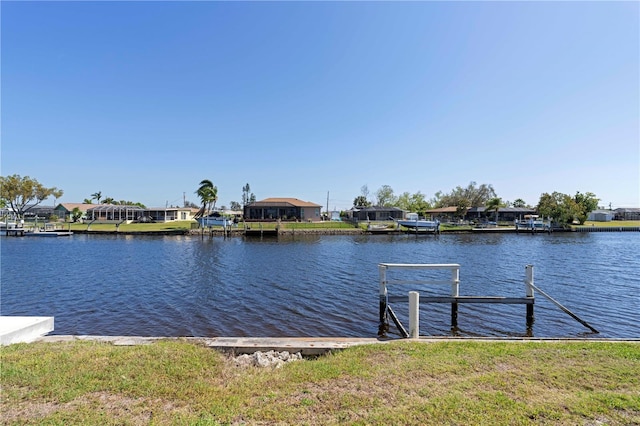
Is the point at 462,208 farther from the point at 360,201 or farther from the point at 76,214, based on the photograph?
the point at 76,214

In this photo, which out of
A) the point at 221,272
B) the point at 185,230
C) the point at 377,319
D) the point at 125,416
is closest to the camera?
the point at 125,416

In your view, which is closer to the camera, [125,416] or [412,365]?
[125,416]

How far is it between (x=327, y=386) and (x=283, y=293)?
1235 centimetres

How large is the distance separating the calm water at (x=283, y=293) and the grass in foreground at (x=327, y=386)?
5.32 metres

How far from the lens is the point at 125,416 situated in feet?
13.3

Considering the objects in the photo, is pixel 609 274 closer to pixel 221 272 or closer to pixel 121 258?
pixel 221 272

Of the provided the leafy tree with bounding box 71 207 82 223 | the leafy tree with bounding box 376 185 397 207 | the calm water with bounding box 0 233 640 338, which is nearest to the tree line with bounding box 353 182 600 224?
the leafy tree with bounding box 376 185 397 207

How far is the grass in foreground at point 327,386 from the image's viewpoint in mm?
4043

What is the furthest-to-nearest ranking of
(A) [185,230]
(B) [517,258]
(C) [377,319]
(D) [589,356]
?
1. (A) [185,230]
2. (B) [517,258]
3. (C) [377,319]
4. (D) [589,356]

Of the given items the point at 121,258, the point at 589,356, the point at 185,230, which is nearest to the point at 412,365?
the point at 589,356

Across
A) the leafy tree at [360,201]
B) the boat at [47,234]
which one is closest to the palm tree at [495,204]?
the leafy tree at [360,201]

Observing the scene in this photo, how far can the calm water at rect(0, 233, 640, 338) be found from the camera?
469 inches

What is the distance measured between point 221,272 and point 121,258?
12.9 m

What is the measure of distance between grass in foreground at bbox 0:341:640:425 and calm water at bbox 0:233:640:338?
17.5ft
